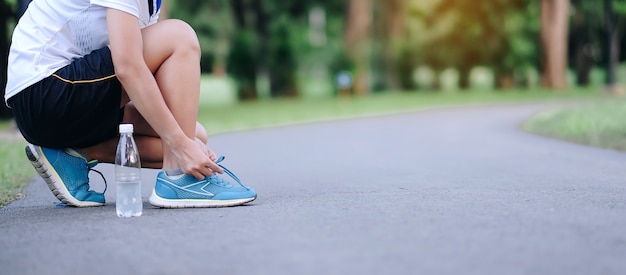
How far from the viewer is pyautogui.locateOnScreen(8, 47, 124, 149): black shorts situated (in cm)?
444

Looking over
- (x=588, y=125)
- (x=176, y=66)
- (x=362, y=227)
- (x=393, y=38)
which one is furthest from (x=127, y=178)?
(x=393, y=38)

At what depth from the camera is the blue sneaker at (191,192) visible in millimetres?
4613

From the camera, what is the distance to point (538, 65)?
39.8 m

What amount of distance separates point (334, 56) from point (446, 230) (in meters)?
27.3

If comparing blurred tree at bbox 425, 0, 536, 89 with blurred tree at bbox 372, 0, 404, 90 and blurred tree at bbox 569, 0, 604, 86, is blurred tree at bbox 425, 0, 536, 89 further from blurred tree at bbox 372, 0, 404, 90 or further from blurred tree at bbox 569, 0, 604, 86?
blurred tree at bbox 569, 0, 604, 86

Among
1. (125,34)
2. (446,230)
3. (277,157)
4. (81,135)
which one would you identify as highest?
(125,34)

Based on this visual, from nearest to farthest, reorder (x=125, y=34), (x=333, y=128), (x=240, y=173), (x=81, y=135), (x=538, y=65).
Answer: (x=125, y=34)
(x=81, y=135)
(x=240, y=173)
(x=333, y=128)
(x=538, y=65)

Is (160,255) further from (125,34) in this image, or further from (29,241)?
(125,34)

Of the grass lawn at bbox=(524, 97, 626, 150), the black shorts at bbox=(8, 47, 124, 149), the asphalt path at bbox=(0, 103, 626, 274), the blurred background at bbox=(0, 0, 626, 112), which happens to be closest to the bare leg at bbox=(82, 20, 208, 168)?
the black shorts at bbox=(8, 47, 124, 149)

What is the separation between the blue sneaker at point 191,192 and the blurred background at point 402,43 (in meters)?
18.9

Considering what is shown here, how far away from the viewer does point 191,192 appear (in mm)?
4629

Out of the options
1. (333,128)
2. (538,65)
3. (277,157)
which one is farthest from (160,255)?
(538,65)

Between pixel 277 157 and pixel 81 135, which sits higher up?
pixel 81 135

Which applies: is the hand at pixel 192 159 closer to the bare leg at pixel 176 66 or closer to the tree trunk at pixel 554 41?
the bare leg at pixel 176 66
